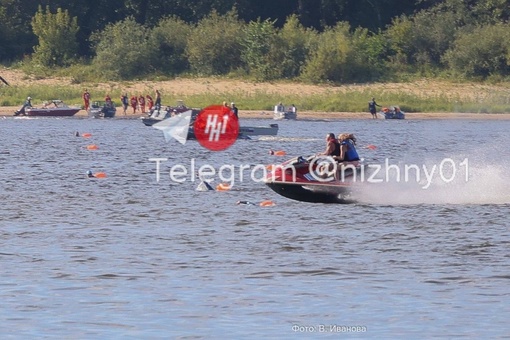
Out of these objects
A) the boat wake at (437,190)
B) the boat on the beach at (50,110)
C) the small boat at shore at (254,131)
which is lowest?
the boat wake at (437,190)

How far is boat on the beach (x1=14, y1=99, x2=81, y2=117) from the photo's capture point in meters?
64.9

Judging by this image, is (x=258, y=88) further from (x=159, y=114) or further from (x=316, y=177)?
(x=316, y=177)

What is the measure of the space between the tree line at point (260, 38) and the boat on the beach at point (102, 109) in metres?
7.28

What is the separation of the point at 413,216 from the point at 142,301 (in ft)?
33.4

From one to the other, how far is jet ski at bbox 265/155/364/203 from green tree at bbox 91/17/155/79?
47663mm

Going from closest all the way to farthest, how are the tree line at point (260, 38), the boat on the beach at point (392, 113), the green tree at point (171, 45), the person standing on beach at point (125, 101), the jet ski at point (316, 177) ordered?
1. the jet ski at point (316, 177)
2. the boat on the beach at point (392, 113)
3. the person standing on beach at point (125, 101)
4. the tree line at point (260, 38)
5. the green tree at point (171, 45)

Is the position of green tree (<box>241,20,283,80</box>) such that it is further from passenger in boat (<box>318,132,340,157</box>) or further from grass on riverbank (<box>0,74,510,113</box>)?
passenger in boat (<box>318,132,340,157</box>)

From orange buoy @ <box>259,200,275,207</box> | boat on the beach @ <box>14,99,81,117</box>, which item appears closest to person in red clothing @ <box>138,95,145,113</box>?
boat on the beach @ <box>14,99,81,117</box>

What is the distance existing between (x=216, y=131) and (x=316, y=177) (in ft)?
90.5

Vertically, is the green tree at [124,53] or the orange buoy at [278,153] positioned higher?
the green tree at [124,53]

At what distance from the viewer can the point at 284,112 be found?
62.6 m

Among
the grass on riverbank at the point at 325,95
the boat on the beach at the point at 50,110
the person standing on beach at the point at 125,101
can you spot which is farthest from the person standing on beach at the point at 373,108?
the boat on the beach at the point at 50,110

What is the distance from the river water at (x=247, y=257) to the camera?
14594 millimetres

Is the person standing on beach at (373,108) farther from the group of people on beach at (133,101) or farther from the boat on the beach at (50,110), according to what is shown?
the boat on the beach at (50,110)
